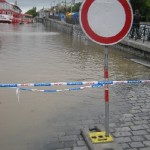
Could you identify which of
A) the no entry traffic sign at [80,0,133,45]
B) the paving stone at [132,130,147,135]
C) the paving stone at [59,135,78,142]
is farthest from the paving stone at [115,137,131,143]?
the no entry traffic sign at [80,0,133,45]

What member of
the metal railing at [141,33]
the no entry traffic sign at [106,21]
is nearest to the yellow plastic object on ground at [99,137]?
the no entry traffic sign at [106,21]

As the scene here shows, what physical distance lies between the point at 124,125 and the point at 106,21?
220 cm

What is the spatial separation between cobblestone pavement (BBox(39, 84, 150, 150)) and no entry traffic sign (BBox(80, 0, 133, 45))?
5.41ft

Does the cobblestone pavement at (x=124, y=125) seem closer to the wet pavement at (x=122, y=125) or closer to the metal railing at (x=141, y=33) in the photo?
the wet pavement at (x=122, y=125)

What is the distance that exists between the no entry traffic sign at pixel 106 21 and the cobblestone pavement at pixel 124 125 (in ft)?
5.41

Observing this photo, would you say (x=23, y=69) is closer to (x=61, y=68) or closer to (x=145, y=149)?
(x=61, y=68)

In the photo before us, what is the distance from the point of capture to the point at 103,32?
514 centimetres

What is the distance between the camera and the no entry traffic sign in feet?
16.8

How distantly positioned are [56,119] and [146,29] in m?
15.1

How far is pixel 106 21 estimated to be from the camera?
16.9 ft

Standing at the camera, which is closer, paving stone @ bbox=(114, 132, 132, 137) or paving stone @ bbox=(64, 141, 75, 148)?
paving stone @ bbox=(64, 141, 75, 148)

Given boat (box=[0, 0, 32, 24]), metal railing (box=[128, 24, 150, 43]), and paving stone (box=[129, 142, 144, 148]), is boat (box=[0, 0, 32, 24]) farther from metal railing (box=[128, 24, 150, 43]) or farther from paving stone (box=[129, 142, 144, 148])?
paving stone (box=[129, 142, 144, 148])

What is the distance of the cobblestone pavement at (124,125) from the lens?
18.3 feet

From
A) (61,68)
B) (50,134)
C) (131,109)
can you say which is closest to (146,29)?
(61,68)
